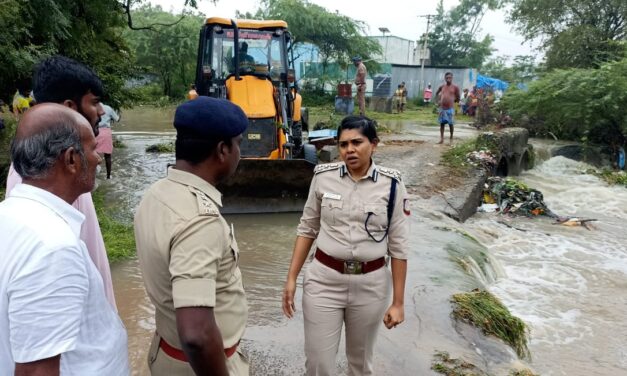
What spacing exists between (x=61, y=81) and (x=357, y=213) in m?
1.50

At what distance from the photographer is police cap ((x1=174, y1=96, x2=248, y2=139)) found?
1486 millimetres

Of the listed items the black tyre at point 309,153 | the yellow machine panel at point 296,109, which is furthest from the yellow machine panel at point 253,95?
the black tyre at point 309,153

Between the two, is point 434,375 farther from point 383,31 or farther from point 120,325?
point 383,31

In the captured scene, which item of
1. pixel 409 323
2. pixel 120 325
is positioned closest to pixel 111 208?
pixel 409 323

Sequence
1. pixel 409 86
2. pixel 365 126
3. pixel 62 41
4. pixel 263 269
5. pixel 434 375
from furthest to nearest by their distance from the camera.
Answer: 1. pixel 409 86
2. pixel 62 41
3. pixel 263 269
4. pixel 434 375
5. pixel 365 126

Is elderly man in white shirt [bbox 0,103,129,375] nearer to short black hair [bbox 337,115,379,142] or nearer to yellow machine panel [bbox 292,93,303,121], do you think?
short black hair [bbox 337,115,379,142]

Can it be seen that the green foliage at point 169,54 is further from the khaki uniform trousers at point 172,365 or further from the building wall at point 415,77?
the khaki uniform trousers at point 172,365

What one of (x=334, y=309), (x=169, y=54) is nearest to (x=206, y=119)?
(x=334, y=309)

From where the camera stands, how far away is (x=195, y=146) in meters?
1.52

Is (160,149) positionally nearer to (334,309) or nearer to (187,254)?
(334,309)

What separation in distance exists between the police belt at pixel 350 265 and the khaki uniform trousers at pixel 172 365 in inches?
35.7

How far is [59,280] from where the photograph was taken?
1.09 meters

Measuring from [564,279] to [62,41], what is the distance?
26.2ft

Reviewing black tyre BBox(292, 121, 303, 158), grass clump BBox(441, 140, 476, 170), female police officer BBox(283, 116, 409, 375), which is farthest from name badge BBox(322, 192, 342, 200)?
grass clump BBox(441, 140, 476, 170)
